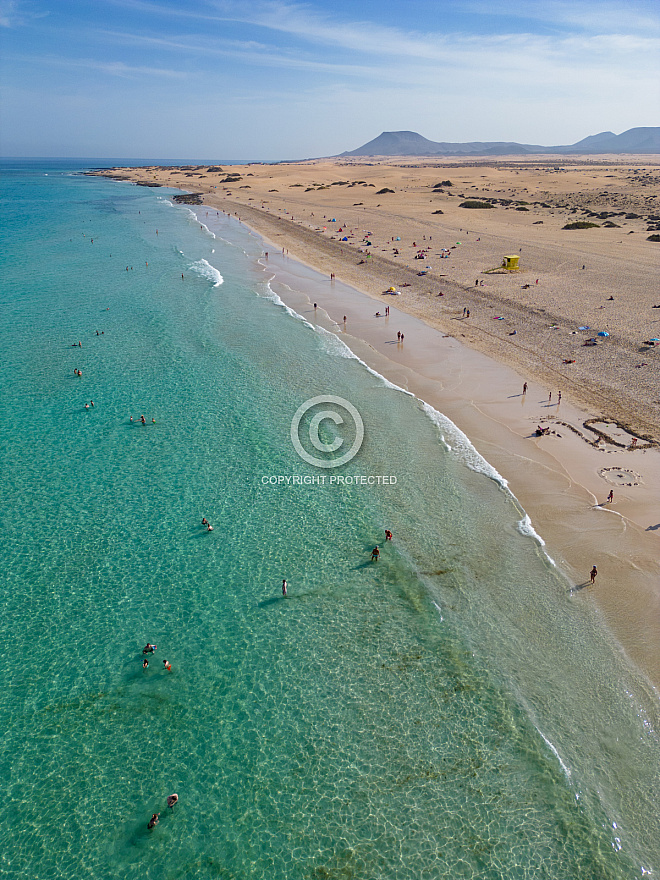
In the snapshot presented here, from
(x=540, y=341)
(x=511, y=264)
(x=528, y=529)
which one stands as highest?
(x=511, y=264)

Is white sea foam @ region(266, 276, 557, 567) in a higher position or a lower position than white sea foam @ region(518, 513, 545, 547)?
higher

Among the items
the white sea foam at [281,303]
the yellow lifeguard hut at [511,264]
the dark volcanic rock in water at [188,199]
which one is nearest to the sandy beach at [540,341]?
the yellow lifeguard hut at [511,264]

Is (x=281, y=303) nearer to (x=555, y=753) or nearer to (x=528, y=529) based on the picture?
(x=528, y=529)

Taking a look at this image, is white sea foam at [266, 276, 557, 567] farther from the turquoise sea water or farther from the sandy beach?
the sandy beach

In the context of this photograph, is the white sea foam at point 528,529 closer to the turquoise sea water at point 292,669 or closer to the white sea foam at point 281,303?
the turquoise sea water at point 292,669

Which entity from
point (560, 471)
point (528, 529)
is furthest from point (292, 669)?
point (560, 471)

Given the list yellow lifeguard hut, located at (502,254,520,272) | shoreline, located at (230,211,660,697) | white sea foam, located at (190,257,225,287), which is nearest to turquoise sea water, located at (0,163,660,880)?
shoreline, located at (230,211,660,697)
